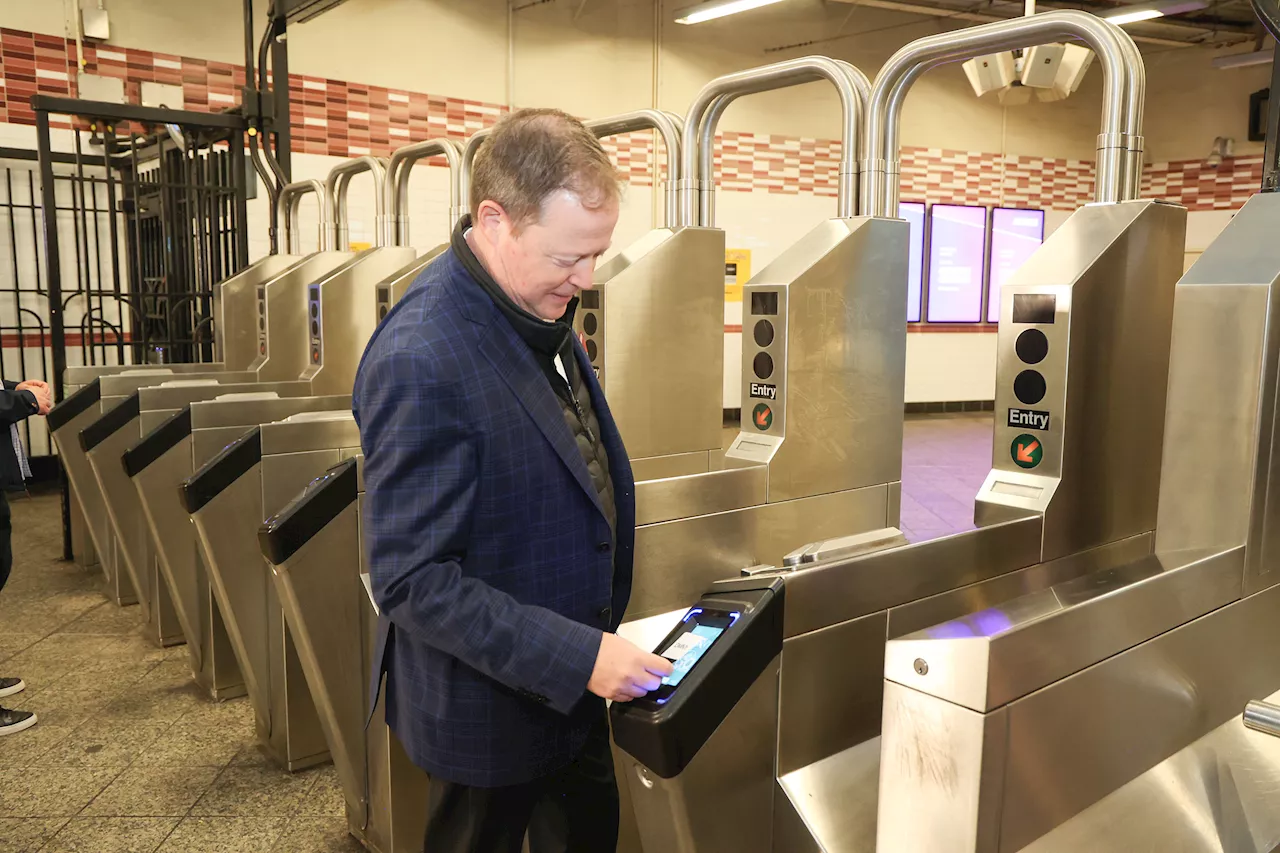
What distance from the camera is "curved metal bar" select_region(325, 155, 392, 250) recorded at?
3.69 meters

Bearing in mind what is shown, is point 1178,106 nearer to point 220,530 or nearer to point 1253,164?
point 1253,164

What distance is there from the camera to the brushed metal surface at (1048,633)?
0.95 meters

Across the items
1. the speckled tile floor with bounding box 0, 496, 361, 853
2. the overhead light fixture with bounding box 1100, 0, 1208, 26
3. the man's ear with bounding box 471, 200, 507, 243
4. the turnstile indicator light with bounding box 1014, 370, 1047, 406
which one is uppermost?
the overhead light fixture with bounding box 1100, 0, 1208, 26

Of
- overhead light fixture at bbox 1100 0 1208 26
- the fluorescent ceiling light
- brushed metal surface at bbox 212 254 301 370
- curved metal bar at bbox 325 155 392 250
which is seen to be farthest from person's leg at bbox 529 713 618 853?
overhead light fixture at bbox 1100 0 1208 26

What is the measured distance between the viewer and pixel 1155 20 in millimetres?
7141

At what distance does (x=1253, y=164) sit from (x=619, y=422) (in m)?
7.48

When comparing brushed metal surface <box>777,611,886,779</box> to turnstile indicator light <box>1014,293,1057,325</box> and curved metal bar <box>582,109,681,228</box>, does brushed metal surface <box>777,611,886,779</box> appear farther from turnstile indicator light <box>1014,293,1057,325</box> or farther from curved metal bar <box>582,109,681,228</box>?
curved metal bar <box>582,109,681,228</box>

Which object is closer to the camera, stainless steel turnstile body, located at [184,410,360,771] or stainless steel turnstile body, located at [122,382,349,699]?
stainless steel turnstile body, located at [184,410,360,771]

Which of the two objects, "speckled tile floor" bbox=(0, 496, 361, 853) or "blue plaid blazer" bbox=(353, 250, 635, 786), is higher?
"blue plaid blazer" bbox=(353, 250, 635, 786)

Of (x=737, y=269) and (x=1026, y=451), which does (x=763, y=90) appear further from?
(x=737, y=269)

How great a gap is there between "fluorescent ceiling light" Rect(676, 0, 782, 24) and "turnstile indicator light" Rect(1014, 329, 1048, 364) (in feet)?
14.4

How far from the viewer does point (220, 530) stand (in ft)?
8.07

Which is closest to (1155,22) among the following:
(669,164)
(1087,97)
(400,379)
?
(1087,97)

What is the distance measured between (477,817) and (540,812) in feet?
0.41
